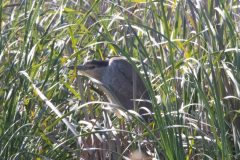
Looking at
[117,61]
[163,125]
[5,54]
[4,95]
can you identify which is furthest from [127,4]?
[163,125]

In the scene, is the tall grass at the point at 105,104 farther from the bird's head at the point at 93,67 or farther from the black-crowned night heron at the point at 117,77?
the black-crowned night heron at the point at 117,77

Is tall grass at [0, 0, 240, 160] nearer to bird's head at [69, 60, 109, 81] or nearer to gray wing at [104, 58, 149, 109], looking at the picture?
bird's head at [69, 60, 109, 81]

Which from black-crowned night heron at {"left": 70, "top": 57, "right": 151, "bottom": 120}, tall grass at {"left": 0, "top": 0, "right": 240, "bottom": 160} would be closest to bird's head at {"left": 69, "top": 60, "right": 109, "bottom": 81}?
black-crowned night heron at {"left": 70, "top": 57, "right": 151, "bottom": 120}

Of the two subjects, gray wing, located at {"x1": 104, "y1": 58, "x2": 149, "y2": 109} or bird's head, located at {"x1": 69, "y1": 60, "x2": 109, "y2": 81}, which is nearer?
bird's head, located at {"x1": 69, "y1": 60, "x2": 109, "y2": 81}

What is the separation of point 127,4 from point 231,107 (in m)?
1.75

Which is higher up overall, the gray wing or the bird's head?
the bird's head

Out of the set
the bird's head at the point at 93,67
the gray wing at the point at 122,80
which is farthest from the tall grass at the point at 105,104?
the gray wing at the point at 122,80

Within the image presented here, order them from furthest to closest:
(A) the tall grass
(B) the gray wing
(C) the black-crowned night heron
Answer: (B) the gray wing, (C) the black-crowned night heron, (A) the tall grass

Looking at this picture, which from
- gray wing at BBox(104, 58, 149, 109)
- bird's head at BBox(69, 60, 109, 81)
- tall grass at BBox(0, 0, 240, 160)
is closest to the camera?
tall grass at BBox(0, 0, 240, 160)

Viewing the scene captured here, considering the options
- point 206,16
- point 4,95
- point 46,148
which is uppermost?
point 206,16

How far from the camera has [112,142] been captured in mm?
3371

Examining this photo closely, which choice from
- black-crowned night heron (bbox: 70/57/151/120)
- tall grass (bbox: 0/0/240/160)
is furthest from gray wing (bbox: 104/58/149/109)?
tall grass (bbox: 0/0/240/160)

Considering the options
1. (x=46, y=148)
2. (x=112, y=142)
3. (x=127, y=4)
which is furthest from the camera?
(x=127, y=4)

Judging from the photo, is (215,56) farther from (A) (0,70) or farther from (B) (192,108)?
(A) (0,70)
